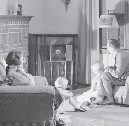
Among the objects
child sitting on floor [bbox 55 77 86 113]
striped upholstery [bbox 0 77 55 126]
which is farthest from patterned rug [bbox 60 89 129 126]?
striped upholstery [bbox 0 77 55 126]

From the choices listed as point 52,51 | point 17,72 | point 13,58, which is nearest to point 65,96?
point 17,72

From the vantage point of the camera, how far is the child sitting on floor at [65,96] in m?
5.57

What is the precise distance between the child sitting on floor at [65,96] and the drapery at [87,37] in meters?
2.96

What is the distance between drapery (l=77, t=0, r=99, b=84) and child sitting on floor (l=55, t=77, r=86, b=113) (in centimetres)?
296

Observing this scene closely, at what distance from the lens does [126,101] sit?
6605 mm

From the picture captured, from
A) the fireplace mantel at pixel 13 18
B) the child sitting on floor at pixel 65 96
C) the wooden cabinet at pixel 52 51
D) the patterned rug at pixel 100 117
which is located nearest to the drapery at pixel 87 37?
the wooden cabinet at pixel 52 51

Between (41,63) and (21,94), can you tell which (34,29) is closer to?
(41,63)

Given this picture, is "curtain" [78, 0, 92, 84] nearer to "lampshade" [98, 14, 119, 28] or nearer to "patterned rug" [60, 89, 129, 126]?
"lampshade" [98, 14, 119, 28]

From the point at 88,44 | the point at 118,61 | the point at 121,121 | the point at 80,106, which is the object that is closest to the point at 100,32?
the point at 88,44

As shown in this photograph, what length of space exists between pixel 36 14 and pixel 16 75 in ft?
14.6

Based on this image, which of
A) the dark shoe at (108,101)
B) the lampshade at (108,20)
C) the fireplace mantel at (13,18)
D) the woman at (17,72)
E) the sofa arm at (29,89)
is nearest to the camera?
the sofa arm at (29,89)

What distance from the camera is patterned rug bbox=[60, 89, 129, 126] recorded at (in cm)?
544

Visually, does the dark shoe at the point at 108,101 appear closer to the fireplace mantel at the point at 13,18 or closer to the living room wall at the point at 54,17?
the fireplace mantel at the point at 13,18

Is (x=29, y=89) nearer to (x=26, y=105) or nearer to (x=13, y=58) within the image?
(x=26, y=105)
